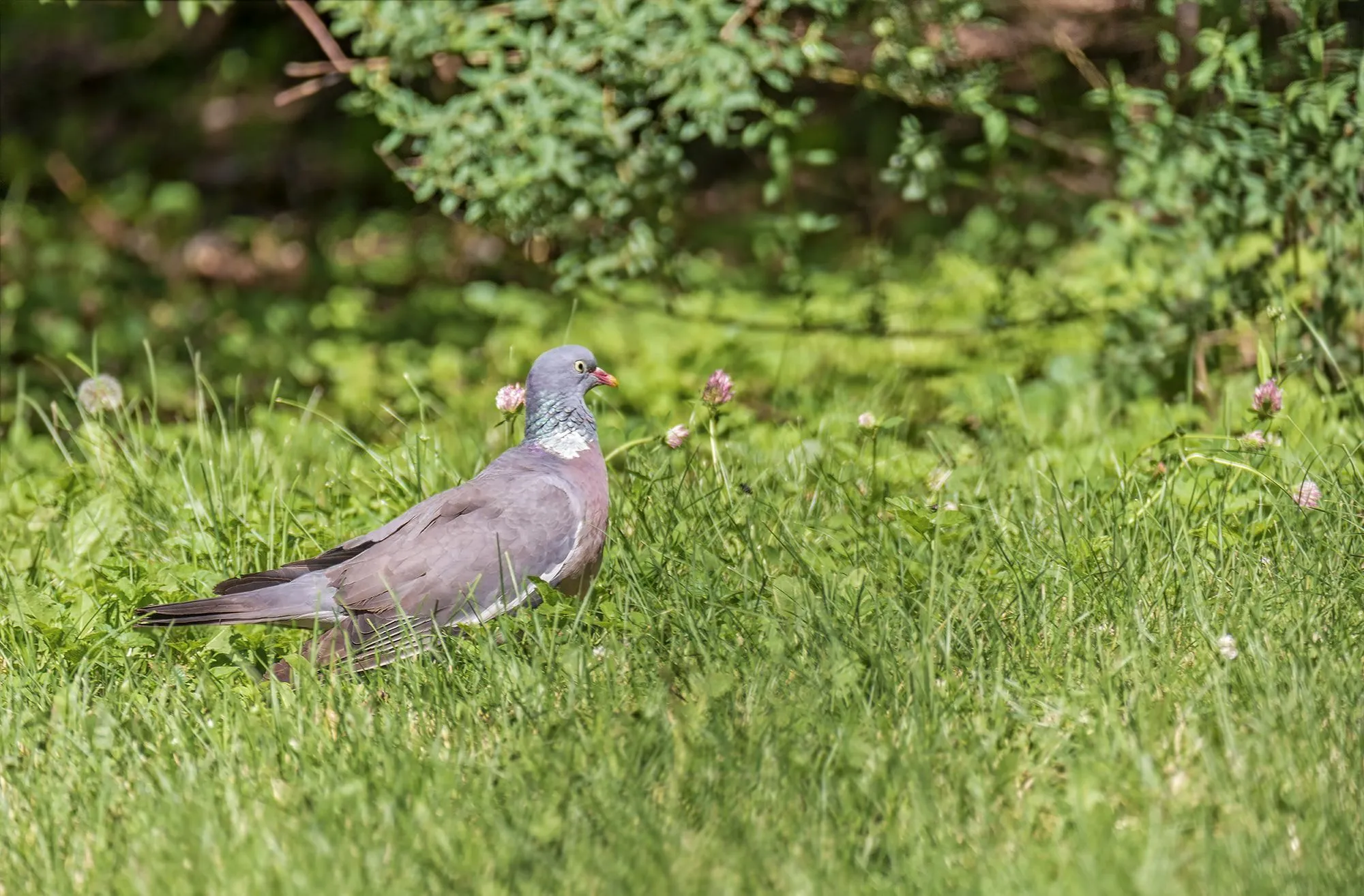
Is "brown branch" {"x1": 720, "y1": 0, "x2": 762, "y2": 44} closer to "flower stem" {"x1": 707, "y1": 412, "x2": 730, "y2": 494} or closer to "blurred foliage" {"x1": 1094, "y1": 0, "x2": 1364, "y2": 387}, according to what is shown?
"blurred foliage" {"x1": 1094, "y1": 0, "x2": 1364, "y2": 387}

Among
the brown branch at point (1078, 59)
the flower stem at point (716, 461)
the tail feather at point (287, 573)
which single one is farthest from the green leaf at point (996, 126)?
the tail feather at point (287, 573)

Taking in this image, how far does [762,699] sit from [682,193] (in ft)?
11.1

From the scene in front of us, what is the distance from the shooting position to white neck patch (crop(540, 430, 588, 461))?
368 centimetres

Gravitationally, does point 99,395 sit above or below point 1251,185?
below

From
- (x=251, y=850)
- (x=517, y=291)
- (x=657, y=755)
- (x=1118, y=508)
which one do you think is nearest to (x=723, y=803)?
(x=657, y=755)

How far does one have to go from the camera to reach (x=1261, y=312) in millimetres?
5090

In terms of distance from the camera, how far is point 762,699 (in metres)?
2.98

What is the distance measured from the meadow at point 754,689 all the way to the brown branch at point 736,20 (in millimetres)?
1369

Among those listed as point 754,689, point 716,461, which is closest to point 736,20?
point 716,461

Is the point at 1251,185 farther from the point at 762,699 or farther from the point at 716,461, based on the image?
the point at 762,699

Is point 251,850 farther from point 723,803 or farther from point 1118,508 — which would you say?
point 1118,508

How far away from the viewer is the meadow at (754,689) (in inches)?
100

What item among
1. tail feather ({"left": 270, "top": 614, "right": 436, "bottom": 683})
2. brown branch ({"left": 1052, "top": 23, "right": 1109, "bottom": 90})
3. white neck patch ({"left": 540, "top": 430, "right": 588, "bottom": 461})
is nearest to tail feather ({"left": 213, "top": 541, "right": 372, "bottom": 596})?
tail feather ({"left": 270, "top": 614, "right": 436, "bottom": 683})

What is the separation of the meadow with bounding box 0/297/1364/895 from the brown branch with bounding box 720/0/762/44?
137 centimetres
